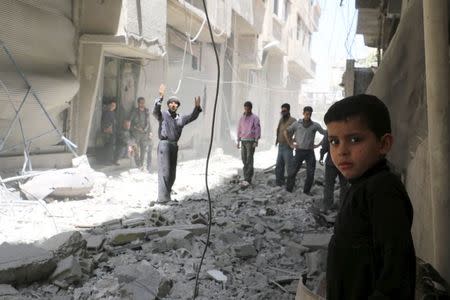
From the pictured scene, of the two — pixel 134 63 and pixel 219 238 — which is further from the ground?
pixel 134 63

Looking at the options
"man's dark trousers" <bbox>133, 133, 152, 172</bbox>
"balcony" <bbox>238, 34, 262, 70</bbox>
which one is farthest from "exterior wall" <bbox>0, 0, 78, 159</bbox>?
"balcony" <bbox>238, 34, 262, 70</bbox>

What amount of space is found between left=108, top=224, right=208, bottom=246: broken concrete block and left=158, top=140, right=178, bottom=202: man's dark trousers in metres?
1.98

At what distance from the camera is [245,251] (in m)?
4.80

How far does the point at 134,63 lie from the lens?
1087 centimetres

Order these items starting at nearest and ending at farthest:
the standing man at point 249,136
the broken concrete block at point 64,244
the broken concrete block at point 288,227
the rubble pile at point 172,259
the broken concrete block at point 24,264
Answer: the broken concrete block at point 24,264 → the rubble pile at point 172,259 → the broken concrete block at point 64,244 → the broken concrete block at point 288,227 → the standing man at point 249,136

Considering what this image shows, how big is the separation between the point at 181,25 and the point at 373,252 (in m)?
12.5

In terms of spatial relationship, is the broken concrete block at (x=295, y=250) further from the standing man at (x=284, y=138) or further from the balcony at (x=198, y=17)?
the balcony at (x=198, y=17)

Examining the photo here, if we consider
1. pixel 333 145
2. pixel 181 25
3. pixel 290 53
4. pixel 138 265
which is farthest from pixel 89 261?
pixel 290 53

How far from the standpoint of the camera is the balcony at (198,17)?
11.6 metres

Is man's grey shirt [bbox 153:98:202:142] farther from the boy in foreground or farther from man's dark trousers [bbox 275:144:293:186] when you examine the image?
the boy in foreground

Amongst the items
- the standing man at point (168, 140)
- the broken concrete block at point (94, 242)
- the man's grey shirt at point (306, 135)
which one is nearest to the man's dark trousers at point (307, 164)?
the man's grey shirt at point (306, 135)

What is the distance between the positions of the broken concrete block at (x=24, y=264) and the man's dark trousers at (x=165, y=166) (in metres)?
3.50

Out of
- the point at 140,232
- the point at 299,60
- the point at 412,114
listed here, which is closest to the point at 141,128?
the point at 140,232

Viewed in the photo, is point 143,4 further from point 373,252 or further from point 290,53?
point 290,53
